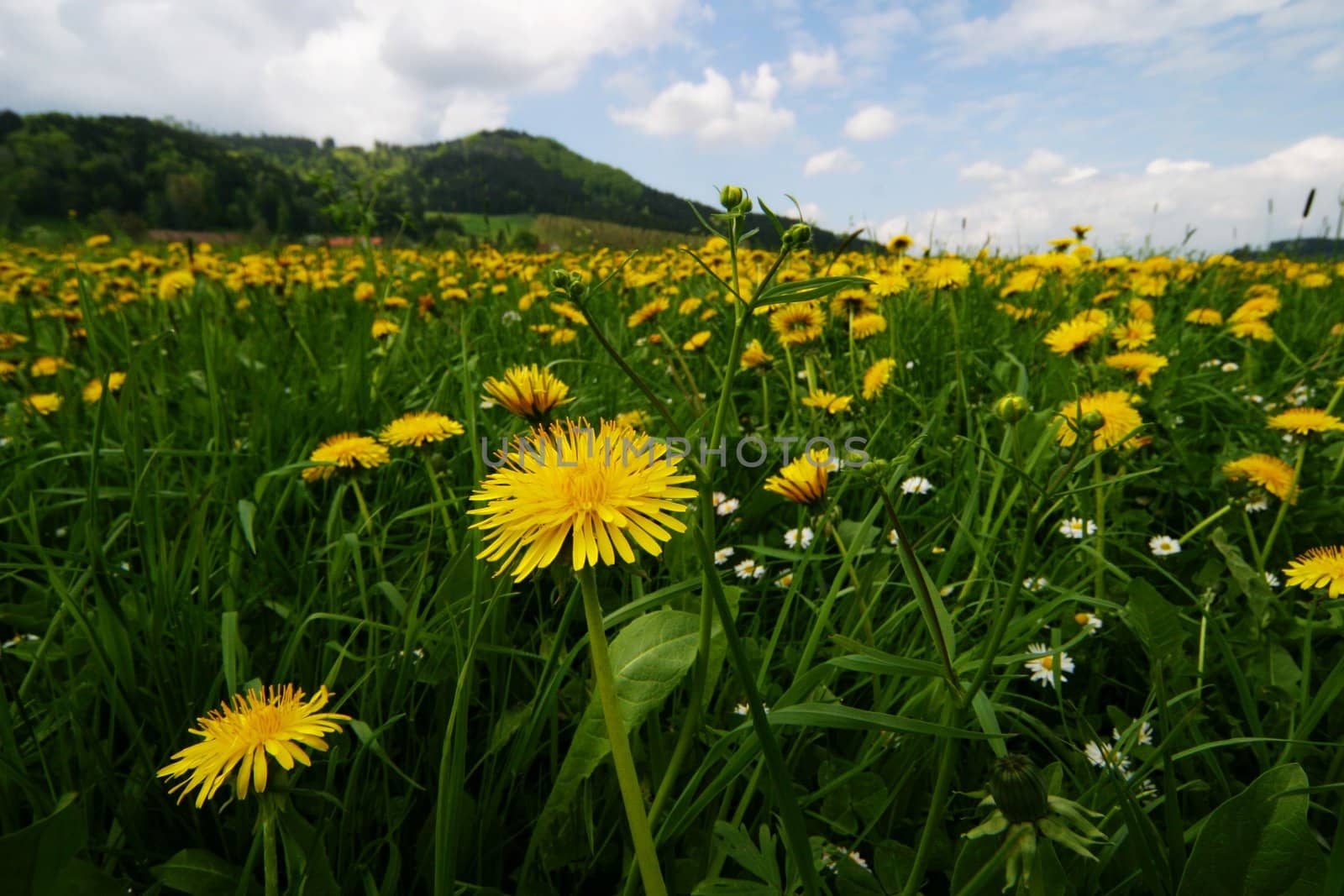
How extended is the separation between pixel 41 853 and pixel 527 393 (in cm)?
73

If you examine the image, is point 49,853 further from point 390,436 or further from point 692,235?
point 692,235

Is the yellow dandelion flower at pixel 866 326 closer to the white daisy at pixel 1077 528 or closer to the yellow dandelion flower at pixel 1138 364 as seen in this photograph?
the yellow dandelion flower at pixel 1138 364

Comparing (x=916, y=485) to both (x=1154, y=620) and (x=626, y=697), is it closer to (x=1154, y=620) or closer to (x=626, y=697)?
(x=1154, y=620)

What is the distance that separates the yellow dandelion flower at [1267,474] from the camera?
53.9 inches

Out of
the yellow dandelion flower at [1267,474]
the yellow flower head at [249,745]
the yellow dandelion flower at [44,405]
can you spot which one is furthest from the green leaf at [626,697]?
the yellow dandelion flower at [44,405]

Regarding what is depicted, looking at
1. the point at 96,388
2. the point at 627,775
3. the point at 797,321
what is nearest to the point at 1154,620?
the point at 627,775

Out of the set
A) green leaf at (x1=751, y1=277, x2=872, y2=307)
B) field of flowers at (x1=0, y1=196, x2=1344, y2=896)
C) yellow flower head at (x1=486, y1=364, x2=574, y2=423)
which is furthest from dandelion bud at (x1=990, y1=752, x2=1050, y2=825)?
yellow flower head at (x1=486, y1=364, x2=574, y2=423)

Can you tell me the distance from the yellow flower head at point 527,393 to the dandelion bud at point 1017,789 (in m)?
0.78

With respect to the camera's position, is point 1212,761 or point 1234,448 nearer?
point 1212,761

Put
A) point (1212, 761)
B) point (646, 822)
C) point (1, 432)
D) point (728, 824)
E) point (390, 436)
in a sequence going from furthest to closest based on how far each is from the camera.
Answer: point (1, 432) → point (390, 436) → point (1212, 761) → point (728, 824) → point (646, 822)

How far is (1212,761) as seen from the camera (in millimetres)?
850

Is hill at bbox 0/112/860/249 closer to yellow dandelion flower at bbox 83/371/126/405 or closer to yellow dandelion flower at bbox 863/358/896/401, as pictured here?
yellow dandelion flower at bbox 83/371/126/405

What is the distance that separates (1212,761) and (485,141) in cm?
8877

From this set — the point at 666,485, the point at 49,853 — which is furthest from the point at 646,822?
the point at 49,853
